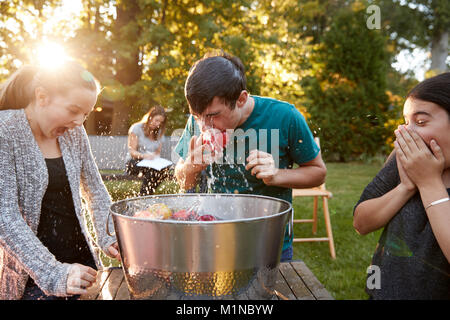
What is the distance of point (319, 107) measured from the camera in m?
10.9

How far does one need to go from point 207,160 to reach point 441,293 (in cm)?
87

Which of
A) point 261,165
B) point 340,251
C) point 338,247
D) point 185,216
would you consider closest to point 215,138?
point 261,165

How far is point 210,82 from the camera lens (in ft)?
4.39

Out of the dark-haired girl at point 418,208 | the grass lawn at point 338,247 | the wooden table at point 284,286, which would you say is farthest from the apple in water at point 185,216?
the grass lawn at point 338,247

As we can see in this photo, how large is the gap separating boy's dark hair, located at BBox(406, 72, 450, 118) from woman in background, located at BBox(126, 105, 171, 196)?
3.59 meters

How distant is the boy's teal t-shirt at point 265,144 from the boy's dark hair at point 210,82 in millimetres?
305

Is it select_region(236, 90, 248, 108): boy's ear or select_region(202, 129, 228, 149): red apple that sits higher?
Result: select_region(236, 90, 248, 108): boy's ear

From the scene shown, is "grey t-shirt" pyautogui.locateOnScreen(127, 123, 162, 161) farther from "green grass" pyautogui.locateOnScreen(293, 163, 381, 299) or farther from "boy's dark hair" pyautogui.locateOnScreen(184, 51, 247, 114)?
"boy's dark hair" pyautogui.locateOnScreen(184, 51, 247, 114)

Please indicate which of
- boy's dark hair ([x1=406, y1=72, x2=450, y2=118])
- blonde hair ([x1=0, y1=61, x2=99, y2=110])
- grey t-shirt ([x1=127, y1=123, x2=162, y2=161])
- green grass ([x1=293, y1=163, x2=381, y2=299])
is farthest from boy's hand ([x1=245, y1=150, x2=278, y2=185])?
grey t-shirt ([x1=127, y1=123, x2=162, y2=161])

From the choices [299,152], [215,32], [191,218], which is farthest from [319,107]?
[191,218]

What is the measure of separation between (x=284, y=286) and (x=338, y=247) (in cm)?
313

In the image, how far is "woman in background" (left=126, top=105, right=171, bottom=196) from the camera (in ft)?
14.9

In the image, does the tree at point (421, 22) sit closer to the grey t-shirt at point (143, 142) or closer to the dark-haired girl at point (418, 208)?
the grey t-shirt at point (143, 142)
